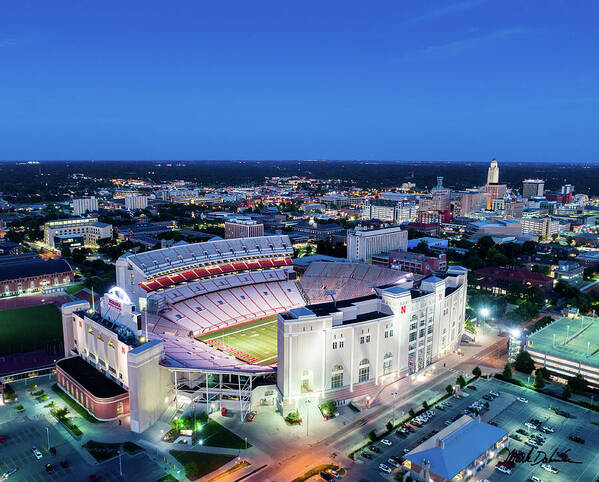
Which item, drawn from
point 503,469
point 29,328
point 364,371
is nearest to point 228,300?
point 29,328

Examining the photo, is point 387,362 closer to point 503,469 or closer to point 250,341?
point 503,469

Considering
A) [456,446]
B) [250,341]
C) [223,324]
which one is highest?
[456,446]

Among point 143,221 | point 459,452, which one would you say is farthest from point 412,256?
point 143,221

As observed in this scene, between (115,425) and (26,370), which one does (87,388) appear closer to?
(115,425)

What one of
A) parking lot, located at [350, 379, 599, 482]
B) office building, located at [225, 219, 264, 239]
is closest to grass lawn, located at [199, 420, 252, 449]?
parking lot, located at [350, 379, 599, 482]

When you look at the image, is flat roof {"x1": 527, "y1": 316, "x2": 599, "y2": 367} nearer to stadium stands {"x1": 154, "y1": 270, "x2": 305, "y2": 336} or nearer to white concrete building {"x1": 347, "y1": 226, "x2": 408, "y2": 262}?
stadium stands {"x1": 154, "y1": 270, "x2": 305, "y2": 336}

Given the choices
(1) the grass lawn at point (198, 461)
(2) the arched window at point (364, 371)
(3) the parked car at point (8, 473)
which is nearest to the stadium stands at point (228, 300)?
(2) the arched window at point (364, 371)
